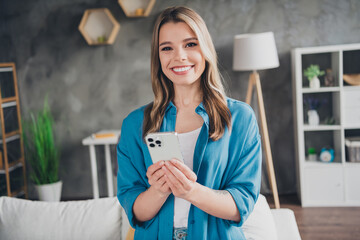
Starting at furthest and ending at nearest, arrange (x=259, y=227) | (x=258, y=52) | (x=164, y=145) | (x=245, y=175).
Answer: (x=258, y=52) → (x=259, y=227) → (x=245, y=175) → (x=164, y=145)

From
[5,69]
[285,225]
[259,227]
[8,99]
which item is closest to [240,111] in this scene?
[259,227]

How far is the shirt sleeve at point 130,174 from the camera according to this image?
1163mm

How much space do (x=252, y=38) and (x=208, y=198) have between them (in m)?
2.74

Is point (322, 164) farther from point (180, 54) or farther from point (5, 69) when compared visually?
point (5, 69)

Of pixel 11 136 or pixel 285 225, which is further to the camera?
pixel 11 136

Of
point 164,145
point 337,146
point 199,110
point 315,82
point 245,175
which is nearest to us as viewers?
point 164,145

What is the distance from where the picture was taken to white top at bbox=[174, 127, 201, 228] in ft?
3.71

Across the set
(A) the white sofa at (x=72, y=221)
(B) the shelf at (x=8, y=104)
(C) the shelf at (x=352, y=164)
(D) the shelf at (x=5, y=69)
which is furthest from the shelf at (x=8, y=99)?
(C) the shelf at (x=352, y=164)

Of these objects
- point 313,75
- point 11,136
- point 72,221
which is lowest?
point 72,221

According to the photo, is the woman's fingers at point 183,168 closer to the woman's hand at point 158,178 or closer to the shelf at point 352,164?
the woman's hand at point 158,178

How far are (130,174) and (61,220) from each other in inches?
32.5

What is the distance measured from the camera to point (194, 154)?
1.14 m

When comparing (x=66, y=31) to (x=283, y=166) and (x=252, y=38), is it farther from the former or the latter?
Answer: (x=283, y=166)

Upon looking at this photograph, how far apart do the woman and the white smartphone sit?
103 millimetres
